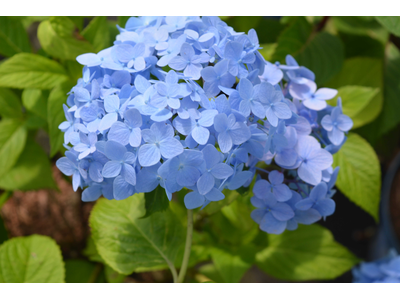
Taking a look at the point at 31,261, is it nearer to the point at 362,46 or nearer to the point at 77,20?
the point at 77,20

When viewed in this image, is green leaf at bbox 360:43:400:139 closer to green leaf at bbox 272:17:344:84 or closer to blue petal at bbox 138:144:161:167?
green leaf at bbox 272:17:344:84

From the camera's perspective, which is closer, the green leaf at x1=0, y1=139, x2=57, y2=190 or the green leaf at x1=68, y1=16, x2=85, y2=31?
the green leaf at x1=68, y1=16, x2=85, y2=31

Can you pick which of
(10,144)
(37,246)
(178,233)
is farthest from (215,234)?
(10,144)

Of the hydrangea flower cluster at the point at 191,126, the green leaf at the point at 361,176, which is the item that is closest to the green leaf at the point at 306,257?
the green leaf at the point at 361,176

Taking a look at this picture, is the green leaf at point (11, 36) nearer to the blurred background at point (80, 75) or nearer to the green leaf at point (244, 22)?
the blurred background at point (80, 75)

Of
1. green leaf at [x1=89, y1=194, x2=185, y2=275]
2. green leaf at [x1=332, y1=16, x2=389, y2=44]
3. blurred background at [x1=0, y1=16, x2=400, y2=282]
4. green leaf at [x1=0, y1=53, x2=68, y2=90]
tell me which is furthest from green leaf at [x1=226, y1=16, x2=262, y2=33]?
green leaf at [x1=89, y1=194, x2=185, y2=275]

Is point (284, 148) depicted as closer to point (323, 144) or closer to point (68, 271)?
point (323, 144)

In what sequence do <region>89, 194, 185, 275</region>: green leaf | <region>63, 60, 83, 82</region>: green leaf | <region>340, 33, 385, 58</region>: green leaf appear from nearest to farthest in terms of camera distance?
<region>89, 194, 185, 275</region>: green leaf < <region>63, 60, 83, 82</region>: green leaf < <region>340, 33, 385, 58</region>: green leaf
